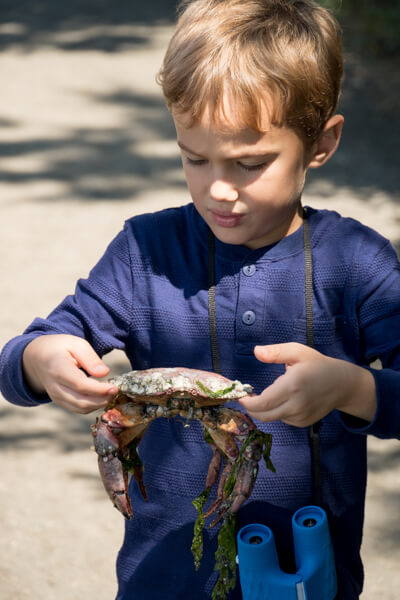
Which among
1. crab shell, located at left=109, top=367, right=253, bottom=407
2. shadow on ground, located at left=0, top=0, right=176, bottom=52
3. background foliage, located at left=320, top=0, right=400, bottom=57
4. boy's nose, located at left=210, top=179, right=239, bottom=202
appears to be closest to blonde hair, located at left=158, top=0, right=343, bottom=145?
boy's nose, located at left=210, top=179, right=239, bottom=202

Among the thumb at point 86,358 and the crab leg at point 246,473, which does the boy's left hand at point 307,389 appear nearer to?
the crab leg at point 246,473

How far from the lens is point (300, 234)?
182 centimetres

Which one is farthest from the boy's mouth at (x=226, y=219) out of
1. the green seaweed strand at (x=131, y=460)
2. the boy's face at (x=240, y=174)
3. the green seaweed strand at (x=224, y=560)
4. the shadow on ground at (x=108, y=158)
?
the shadow on ground at (x=108, y=158)

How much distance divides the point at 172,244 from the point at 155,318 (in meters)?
0.17

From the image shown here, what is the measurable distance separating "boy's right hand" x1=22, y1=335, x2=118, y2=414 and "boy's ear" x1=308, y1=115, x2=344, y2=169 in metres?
0.62

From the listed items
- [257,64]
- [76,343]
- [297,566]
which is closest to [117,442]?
[76,343]

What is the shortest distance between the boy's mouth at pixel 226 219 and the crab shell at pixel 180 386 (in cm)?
32

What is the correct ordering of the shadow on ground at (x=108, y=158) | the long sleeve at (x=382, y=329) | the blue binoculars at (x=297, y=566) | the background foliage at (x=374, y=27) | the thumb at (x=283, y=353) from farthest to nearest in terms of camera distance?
1. the background foliage at (x=374, y=27)
2. the shadow on ground at (x=108, y=158)
3. the blue binoculars at (x=297, y=566)
4. the long sleeve at (x=382, y=329)
5. the thumb at (x=283, y=353)

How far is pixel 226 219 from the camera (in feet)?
5.51

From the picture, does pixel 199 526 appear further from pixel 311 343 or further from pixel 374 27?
pixel 374 27

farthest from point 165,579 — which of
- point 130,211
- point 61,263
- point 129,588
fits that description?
point 130,211

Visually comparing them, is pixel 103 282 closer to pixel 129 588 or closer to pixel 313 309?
pixel 313 309

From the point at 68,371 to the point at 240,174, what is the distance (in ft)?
1.62

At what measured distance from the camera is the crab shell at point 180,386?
1510 millimetres
